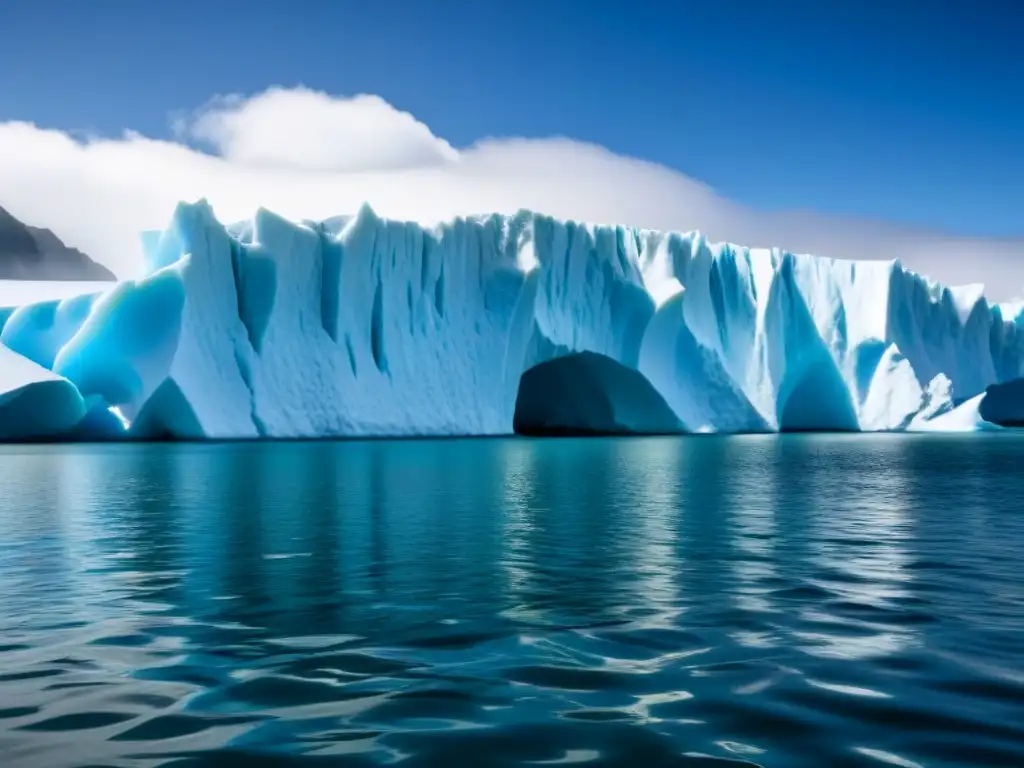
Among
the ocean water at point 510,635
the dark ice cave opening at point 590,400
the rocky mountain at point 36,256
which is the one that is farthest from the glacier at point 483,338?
the rocky mountain at point 36,256

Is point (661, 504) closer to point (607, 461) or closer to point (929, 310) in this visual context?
point (607, 461)

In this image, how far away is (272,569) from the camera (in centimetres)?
591

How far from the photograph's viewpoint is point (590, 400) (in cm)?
3625

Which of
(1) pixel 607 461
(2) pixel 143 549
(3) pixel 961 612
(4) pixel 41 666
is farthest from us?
(1) pixel 607 461

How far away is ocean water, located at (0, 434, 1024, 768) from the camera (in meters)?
2.72

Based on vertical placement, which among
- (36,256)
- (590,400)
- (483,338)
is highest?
(36,256)

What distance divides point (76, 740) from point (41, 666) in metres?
0.99

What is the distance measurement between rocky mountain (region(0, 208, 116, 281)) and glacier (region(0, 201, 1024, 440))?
187 feet

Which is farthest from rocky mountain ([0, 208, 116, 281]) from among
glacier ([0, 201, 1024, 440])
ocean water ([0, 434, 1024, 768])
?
ocean water ([0, 434, 1024, 768])

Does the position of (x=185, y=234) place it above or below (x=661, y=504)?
above

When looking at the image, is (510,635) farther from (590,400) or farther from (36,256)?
(36,256)

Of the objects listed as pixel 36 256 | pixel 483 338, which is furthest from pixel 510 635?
pixel 36 256

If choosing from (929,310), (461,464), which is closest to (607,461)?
(461,464)

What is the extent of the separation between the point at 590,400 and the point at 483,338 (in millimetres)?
8231
